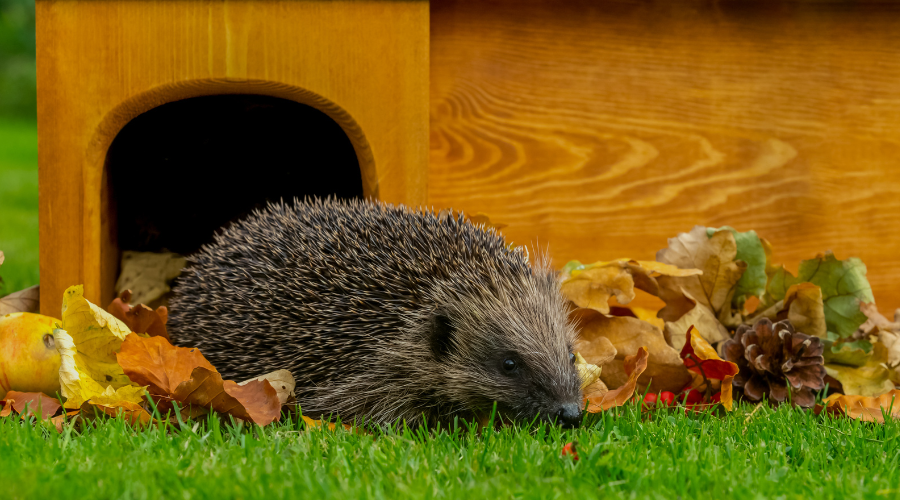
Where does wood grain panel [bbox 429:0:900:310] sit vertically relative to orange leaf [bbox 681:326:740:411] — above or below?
above

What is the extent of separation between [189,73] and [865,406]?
3.48 m

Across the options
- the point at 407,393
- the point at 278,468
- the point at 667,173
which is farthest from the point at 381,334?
the point at 667,173

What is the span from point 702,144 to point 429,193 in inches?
64.0

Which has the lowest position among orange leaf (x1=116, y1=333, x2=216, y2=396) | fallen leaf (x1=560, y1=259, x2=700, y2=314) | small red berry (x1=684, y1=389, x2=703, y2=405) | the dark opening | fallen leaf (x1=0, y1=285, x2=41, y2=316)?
small red berry (x1=684, y1=389, x2=703, y2=405)

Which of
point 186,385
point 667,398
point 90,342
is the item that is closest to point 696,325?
point 667,398

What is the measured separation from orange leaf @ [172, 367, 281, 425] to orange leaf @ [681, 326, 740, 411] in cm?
180

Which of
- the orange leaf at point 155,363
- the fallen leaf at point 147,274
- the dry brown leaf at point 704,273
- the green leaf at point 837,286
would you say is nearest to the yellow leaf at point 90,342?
the orange leaf at point 155,363

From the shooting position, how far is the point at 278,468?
210 cm

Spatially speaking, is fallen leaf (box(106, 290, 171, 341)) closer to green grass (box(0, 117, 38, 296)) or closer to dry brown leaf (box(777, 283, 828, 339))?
green grass (box(0, 117, 38, 296))

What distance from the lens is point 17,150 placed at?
17.4 metres

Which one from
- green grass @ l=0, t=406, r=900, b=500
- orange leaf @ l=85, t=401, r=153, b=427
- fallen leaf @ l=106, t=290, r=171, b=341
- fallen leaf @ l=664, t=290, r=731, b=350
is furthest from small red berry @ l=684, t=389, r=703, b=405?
fallen leaf @ l=106, t=290, r=171, b=341

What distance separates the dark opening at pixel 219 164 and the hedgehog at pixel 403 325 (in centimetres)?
210

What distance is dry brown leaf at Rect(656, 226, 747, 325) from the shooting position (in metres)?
3.76

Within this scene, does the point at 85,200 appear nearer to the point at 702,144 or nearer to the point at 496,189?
the point at 496,189
